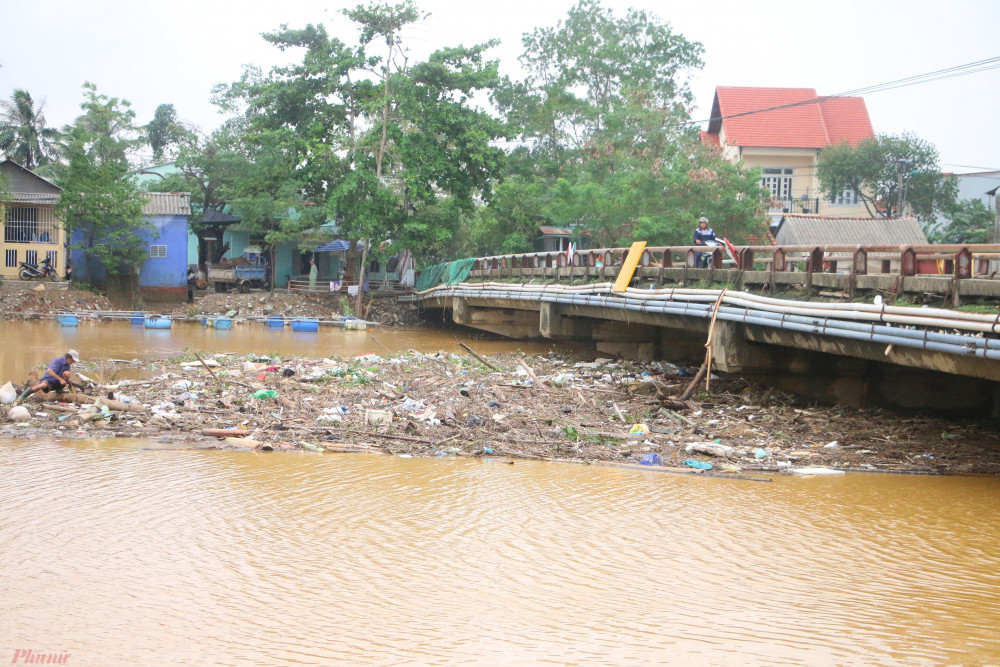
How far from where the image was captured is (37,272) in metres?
33.4

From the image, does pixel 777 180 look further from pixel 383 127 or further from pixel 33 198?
pixel 33 198

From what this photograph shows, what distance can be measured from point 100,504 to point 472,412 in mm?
4761

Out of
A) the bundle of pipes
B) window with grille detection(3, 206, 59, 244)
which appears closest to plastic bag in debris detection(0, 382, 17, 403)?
the bundle of pipes

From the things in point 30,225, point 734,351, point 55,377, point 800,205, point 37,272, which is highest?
point 800,205

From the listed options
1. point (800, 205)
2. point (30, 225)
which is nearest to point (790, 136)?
point (800, 205)

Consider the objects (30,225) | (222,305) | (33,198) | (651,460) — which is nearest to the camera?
(651,460)

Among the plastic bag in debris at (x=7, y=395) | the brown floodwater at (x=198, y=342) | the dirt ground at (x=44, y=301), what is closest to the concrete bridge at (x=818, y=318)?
the brown floodwater at (x=198, y=342)

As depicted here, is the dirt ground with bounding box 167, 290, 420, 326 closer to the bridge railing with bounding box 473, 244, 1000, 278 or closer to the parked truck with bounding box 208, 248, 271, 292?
the parked truck with bounding box 208, 248, 271, 292

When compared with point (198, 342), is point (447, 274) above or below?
above

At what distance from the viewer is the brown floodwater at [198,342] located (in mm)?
19484

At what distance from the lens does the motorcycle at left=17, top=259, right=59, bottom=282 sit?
33281mm

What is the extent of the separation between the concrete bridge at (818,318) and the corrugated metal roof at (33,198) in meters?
24.7

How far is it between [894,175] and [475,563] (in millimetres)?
33849

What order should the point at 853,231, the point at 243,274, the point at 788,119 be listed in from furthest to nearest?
the point at 243,274
the point at 788,119
the point at 853,231
